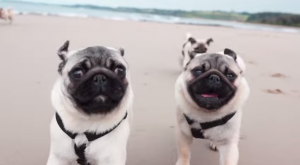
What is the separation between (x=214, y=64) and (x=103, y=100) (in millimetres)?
→ 972

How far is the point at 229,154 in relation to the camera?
2.82 metres

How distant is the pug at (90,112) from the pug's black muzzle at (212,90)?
0.54 m

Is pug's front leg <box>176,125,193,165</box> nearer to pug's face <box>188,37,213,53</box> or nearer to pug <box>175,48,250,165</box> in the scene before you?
pug <box>175,48,250,165</box>

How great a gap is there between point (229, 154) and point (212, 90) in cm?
49

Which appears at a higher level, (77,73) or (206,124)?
(77,73)

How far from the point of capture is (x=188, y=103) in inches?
115

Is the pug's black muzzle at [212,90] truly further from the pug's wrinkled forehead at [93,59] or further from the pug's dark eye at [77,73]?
the pug's dark eye at [77,73]

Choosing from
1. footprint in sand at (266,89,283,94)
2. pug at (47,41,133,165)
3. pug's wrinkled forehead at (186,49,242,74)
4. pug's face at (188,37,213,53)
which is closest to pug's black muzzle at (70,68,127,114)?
pug at (47,41,133,165)

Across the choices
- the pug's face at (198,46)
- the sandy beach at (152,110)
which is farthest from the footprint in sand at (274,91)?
the pug's face at (198,46)

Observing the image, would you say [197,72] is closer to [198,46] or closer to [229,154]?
[229,154]

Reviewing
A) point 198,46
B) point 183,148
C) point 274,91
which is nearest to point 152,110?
point 183,148

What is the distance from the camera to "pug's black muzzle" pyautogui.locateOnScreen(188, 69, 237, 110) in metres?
2.69

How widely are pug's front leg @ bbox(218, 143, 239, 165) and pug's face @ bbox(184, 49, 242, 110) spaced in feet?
1.06

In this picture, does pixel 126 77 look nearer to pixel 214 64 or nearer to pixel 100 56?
pixel 100 56
